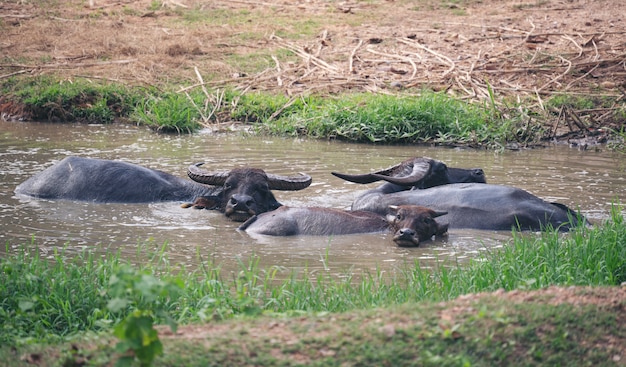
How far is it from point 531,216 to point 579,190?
177 centimetres

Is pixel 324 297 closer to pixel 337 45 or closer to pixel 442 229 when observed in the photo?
pixel 442 229

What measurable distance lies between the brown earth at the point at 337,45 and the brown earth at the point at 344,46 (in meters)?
0.03

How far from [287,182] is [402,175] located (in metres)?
1.02

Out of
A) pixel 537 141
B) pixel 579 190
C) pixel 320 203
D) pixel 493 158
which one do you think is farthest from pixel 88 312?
pixel 537 141

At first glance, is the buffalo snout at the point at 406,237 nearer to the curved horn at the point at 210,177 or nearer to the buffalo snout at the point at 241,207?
the buffalo snout at the point at 241,207

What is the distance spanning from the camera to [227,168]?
30.2 ft

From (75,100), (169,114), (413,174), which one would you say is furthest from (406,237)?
(75,100)

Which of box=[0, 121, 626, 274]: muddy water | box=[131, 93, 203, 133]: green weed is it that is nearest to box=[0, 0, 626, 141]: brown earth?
box=[131, 93, 203, 133]: green weed

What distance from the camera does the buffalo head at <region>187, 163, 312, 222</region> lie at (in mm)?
7109

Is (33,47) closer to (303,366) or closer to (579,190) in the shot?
(579,190)

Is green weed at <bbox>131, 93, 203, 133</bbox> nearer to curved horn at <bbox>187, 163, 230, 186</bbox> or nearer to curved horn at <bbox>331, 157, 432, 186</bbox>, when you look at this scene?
curved horn at <bbox>187, 163, 230, 186</bbox>

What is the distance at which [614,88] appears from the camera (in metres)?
12.6

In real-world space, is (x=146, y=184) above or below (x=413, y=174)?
below

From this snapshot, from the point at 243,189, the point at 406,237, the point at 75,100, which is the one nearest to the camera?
the point at 406,237
